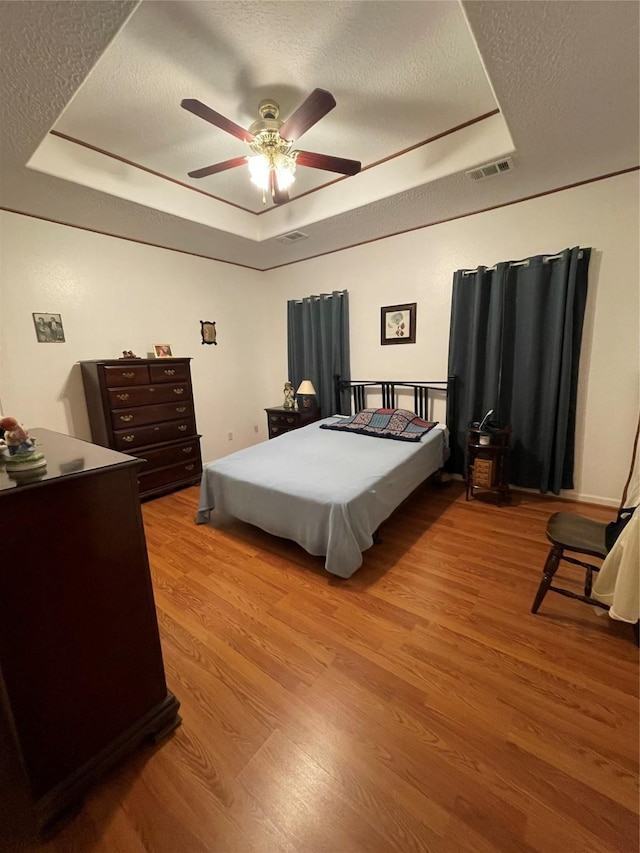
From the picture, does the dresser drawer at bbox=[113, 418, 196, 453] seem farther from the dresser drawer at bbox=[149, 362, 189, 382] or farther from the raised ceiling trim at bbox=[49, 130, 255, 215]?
the raised ceiling trim at bbox=[49, 130, 255, 215]

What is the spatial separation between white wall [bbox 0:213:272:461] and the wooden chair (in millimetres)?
3695

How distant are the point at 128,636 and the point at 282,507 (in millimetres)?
1173

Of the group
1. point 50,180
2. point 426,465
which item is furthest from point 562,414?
point 50,180

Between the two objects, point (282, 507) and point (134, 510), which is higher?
point (134, 510)

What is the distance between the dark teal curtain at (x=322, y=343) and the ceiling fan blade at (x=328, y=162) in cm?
183

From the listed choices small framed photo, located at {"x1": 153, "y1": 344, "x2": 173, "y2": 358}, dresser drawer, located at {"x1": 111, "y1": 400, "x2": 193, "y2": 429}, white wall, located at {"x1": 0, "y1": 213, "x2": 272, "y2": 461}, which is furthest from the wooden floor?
small framed photo, located at {"x1": 153, "y1": 344, "x2": 173, "y2": 358}

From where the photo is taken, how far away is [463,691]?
4.58 ft

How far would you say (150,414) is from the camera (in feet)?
10.8

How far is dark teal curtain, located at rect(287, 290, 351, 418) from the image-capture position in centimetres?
405

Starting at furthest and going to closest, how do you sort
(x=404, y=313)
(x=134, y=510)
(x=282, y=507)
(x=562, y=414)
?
1. (x=404, y=313)
2. (x=562, y=414)
3. (x=282, y=507)
4. (x=134, y=510)

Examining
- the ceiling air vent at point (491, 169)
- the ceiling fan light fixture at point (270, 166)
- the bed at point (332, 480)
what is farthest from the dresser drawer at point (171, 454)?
the ceiling air vent at point (491, 169)

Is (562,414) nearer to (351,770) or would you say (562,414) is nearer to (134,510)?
(351,770)

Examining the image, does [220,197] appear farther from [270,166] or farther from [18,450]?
[18,450]

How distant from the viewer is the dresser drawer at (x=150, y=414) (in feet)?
10.0
